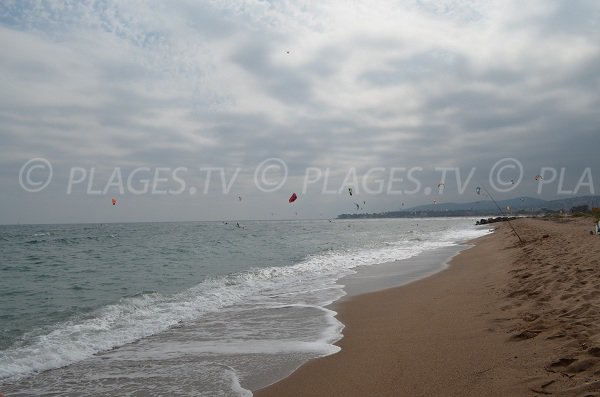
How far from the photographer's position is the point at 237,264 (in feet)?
64.7

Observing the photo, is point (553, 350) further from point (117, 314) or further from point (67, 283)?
point (67, 283)

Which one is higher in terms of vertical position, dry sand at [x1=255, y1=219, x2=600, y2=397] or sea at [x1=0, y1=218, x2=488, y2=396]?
dry sand at [x1=255, y1=219, x2=600, y2=397]

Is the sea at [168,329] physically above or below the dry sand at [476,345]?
below

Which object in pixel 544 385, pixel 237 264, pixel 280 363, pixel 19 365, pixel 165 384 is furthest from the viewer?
pixel 237 264

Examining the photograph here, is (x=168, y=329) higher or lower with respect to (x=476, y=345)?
lower

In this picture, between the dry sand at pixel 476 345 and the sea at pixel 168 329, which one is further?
the sea at pixel 168 329

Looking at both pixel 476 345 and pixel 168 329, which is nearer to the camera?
pixel 476 345

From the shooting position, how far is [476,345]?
16.6 feet

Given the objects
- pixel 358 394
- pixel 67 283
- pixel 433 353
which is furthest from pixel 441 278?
pixel 67 283

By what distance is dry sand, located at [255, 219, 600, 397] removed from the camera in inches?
148

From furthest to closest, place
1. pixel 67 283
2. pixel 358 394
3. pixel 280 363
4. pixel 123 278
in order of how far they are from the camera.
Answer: pixel 123 278
pixel 67 283
pixel 280 363
pixel 358 394

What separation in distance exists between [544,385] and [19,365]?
22.1 ft

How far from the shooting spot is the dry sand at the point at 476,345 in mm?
3752

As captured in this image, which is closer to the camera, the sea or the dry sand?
the dry sand
